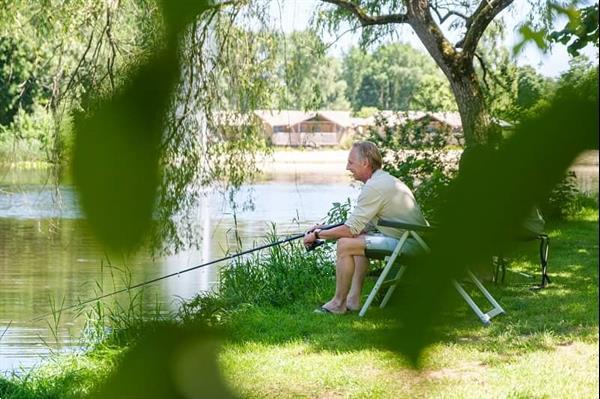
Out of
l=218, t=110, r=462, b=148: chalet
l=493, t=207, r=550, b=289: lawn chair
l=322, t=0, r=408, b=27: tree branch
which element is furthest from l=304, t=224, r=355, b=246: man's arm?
l=493, t=207, r=550, b=289: lawn chair

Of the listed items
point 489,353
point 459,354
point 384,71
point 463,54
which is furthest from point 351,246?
point 384,71

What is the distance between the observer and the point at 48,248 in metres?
10.2

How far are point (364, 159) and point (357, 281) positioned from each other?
0.84 meters

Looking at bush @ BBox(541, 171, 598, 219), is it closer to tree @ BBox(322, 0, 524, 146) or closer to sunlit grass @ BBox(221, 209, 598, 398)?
tree @ BBox(322, 0, 524, 146)

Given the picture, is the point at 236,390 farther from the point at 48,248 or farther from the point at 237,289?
the point at 48,248

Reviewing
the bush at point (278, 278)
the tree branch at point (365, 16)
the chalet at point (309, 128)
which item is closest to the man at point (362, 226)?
the bush at point (278, 278)

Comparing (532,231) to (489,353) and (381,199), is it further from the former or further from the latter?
(489,353)

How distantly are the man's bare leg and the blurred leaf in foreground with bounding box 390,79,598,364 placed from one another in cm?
458

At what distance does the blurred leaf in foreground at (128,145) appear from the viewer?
29 cm

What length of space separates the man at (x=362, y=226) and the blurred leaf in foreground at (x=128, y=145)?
3.11 metres

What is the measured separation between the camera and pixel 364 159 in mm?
4348

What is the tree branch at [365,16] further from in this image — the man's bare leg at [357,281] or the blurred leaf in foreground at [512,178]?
the blurred leaf in foreground at [512,178]

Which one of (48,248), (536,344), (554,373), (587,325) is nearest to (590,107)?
(554,373)

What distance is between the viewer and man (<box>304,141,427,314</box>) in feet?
12.7
